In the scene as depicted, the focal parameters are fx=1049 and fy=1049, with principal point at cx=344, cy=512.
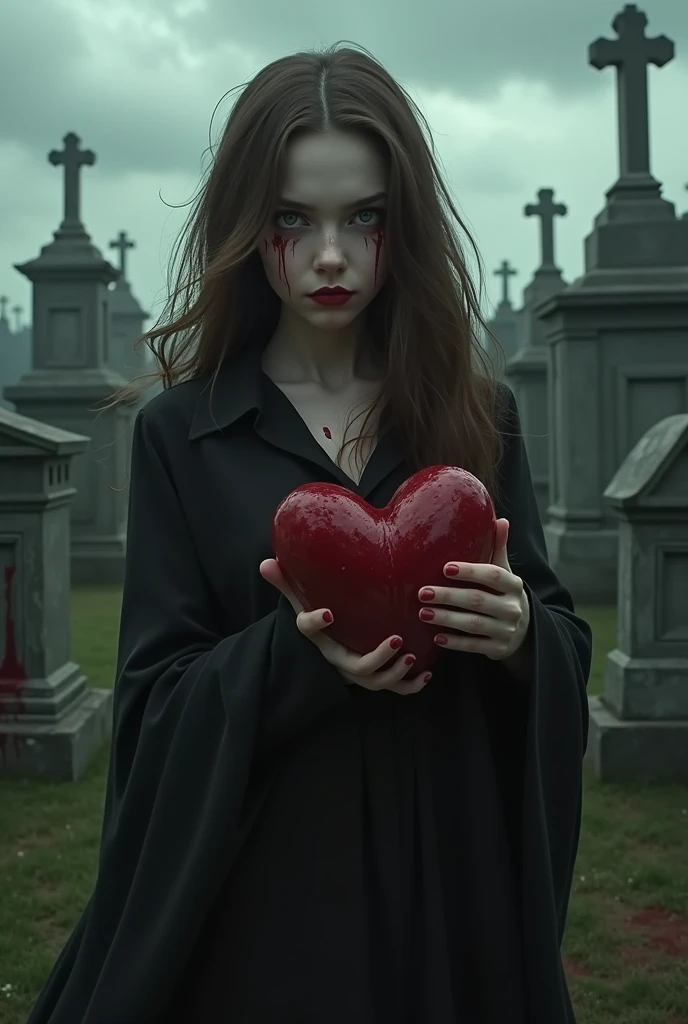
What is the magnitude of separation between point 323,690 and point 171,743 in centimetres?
25

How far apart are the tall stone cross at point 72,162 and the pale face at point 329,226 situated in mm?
11380

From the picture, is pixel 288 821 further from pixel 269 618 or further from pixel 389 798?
pixel 269 618

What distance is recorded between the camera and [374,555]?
1.36 metres

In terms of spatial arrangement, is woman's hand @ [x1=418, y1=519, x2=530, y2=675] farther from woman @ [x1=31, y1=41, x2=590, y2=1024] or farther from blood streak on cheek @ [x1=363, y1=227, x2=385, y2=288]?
blood streak on cheek @ [x1=363, y1=227, x2=385, y2=288]

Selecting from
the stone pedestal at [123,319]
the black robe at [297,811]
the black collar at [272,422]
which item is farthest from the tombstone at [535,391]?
the black robe at [297,811]

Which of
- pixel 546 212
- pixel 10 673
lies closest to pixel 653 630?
pixel 10 673

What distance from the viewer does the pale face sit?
5.12ft

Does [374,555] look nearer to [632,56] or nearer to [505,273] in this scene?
[632,56]

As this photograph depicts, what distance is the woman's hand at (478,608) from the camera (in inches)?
51.9

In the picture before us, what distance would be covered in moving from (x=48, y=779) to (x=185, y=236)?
3961 mm

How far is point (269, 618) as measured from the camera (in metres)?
1.43

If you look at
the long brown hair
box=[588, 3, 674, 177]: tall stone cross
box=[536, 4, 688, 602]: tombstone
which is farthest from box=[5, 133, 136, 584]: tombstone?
the long brown hair

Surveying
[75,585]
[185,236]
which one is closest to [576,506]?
[75,585]

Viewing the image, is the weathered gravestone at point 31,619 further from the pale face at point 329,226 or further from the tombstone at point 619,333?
the tombstone at point 619,333
